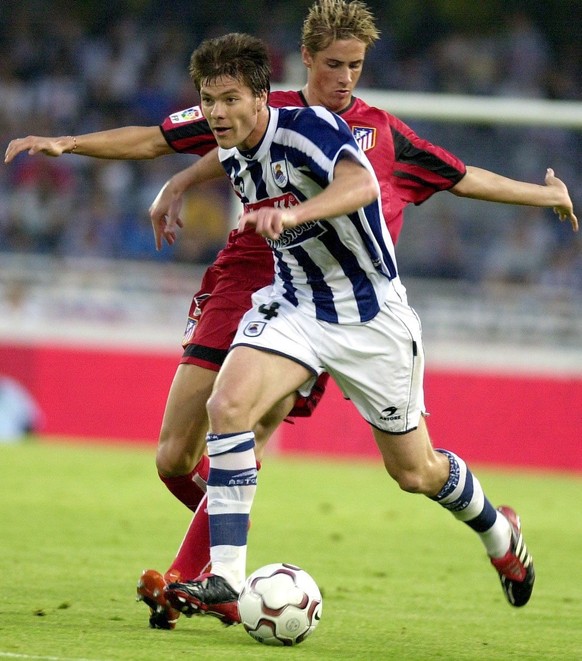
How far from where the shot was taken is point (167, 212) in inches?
229

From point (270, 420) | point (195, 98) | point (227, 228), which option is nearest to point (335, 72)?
point (270, 420)

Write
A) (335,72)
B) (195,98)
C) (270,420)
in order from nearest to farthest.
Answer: (270,420) → (335,72) → (195,98)

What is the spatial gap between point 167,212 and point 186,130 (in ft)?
1.53

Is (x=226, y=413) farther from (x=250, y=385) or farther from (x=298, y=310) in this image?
(x=298, y=310)

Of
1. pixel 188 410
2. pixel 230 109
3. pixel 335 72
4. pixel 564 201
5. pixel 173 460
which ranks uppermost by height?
pixel 335 72

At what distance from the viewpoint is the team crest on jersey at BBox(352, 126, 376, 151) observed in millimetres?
5375

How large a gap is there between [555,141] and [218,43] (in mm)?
11407

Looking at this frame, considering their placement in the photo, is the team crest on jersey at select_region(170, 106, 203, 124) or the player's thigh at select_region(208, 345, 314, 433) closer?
the player's thigh at select_region(208, 345, 314, 433)

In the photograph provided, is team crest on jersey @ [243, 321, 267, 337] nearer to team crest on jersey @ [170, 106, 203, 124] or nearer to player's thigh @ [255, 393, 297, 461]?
player's thigh @ [255, 393, 297, 461]

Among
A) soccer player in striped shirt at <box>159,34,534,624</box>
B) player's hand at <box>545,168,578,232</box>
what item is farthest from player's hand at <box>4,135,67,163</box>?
player's hand at <box>545,168,578,232</box>

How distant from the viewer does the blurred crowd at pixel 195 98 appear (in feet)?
49.7

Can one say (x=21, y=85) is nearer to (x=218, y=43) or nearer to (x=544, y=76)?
(x=544, y=76)

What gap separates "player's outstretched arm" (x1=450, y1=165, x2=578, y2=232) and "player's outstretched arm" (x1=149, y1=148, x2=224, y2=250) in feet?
3.51

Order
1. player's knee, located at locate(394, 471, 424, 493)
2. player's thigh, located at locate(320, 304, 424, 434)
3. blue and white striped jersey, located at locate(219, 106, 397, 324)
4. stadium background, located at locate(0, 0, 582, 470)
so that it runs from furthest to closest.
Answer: stadium background, located at locate(0, 0, 582, 470)
player's knee, located at locate(394, 471, 424, 493)
player's thigh, located at locate(320, 304, 424, 434)
blue and white striped jersey, located at locate(219, 106, 397, 324)
